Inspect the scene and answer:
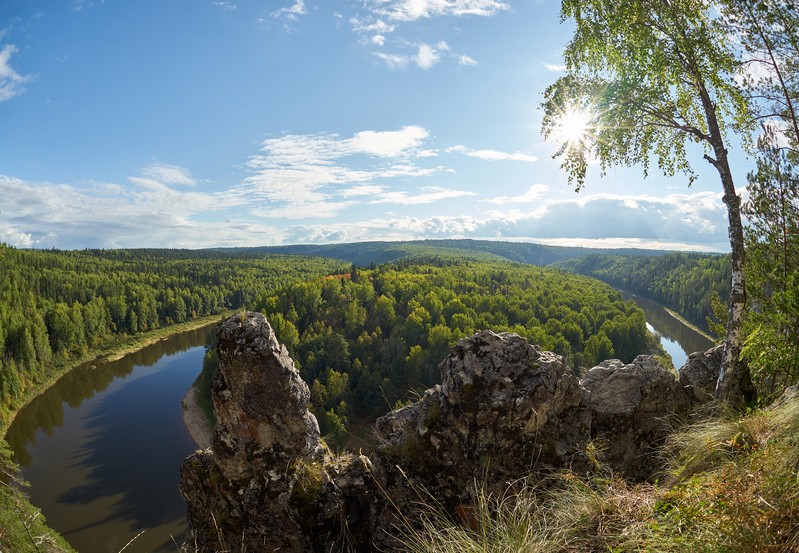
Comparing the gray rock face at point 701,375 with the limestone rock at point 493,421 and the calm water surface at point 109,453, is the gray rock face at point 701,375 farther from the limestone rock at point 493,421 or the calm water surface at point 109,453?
the calm water surface at point 109,453

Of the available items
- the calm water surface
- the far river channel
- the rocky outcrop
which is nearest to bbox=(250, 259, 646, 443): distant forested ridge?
the far river channel

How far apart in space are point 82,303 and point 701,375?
11584 centimetres

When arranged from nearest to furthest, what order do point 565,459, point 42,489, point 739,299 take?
point 565,459
point 739,299
point 42,489

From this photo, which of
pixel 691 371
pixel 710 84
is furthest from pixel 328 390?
pixel 710 84

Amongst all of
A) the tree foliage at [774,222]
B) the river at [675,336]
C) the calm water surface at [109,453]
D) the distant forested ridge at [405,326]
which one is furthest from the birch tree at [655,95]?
the river at [675,336]

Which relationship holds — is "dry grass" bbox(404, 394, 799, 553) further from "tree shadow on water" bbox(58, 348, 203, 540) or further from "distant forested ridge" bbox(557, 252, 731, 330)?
"distant forested ridge" bbox(557, 252, 731, 330)

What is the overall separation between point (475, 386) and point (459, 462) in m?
1.26

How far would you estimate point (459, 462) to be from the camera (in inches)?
275

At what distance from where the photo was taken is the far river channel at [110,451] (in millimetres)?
30641

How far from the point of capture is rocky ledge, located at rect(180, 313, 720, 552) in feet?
22.7

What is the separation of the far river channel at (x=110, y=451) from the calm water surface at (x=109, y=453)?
3.2 inches

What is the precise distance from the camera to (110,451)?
42.4 metres

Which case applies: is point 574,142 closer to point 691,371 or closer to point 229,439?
point 691,371

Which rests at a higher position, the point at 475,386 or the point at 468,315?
the point at 475,386
